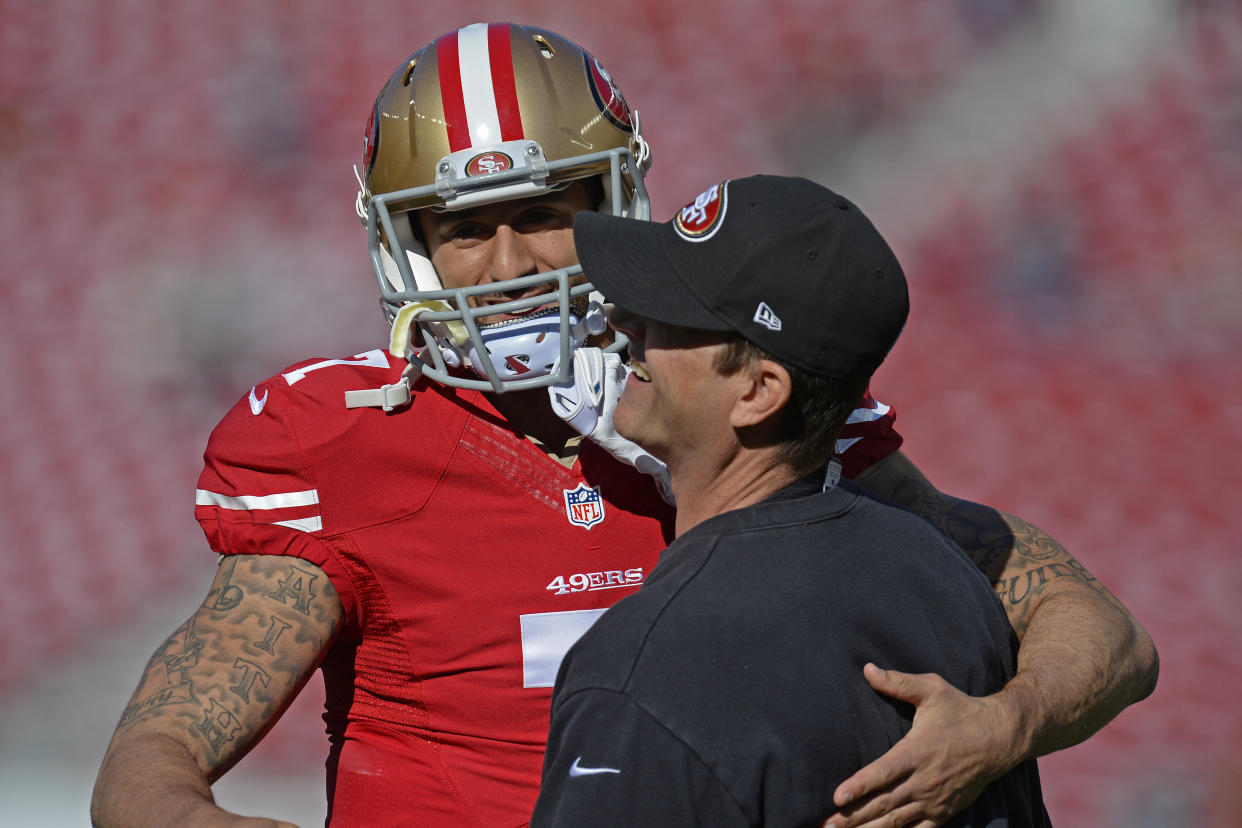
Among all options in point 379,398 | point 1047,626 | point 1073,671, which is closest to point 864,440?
point 1047,626

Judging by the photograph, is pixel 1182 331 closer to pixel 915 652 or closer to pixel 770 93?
pixel 770 93

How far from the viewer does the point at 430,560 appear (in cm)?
181

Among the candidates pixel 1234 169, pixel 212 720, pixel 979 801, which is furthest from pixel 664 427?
pixel 1234 169

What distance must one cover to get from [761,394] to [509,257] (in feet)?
2.19

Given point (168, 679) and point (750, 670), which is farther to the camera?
point (168, 679)

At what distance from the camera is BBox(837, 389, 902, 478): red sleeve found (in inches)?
80.4

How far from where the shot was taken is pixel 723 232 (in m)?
1.37

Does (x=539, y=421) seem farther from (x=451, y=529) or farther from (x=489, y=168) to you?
(x=489, y=168)

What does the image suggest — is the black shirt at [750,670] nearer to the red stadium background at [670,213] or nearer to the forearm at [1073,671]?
the forearm at [1073,671]

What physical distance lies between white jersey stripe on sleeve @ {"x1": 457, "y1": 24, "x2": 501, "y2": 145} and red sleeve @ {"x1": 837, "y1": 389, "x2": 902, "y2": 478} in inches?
27.6

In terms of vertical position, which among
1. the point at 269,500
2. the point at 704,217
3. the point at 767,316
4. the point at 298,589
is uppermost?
the point at 704,217

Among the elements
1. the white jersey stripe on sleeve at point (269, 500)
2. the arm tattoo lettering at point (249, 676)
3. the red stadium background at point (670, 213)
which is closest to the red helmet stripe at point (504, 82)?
the white jersey stripe on sleeve at point (269, 500)

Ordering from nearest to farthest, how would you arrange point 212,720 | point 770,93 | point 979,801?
point 979,801 → point 212,720 → point 770,93

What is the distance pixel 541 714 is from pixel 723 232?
78cm
